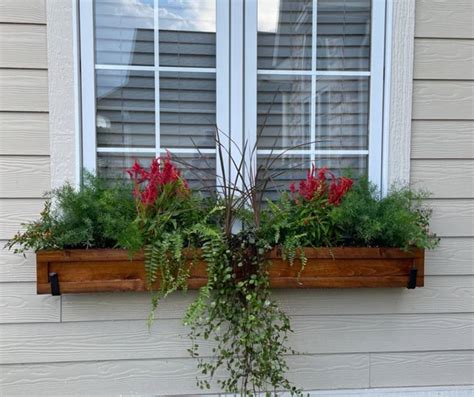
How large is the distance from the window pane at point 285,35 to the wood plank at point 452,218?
77 centimetres

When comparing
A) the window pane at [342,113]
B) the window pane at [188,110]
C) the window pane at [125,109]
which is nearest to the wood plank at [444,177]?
the window pane at [342,113]

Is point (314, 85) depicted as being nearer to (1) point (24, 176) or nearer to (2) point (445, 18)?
(2) point (445, 18)

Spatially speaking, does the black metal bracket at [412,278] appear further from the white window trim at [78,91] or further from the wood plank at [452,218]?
the white window trim at [78,91]

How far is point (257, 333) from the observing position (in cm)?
150

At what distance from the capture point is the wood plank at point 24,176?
159 cm

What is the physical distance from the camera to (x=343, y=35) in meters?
1.75

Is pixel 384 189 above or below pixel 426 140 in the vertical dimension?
below

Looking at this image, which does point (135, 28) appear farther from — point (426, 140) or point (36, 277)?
point (426, 140)

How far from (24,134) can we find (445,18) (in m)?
1.66

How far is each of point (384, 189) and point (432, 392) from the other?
33.8 inches

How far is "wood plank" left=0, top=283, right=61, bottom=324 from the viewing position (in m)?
1.62

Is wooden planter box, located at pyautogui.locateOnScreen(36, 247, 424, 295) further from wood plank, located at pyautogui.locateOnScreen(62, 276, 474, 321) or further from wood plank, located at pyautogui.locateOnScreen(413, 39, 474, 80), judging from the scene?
wood plank, located at pyautogui.locateOnScreen(413, 39, 474, 80)

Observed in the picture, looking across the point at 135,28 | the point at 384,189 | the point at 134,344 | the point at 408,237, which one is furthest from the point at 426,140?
the point at 134,344

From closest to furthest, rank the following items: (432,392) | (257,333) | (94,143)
Answer: (257,333) → (94,143) → (432,392)
